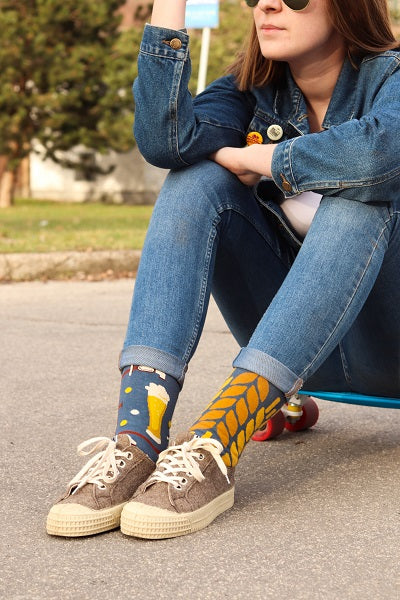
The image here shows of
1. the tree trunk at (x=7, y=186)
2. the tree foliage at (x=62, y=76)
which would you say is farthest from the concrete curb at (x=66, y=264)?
the tree trunk at (x=7, y=186)

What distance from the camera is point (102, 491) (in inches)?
72.2

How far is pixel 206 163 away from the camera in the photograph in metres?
2.09

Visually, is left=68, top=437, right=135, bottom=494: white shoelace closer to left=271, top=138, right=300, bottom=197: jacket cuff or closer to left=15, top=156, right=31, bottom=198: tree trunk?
left=271, top=138, right=300, bottom=197: jacket cuff

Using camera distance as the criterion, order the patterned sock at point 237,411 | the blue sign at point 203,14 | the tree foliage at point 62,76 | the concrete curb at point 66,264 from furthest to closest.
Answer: the tree foliage at point 62,76 → the blue sign at point 203,14 → the concrete curb at point 66,264 → the patterned sock at point 237,411

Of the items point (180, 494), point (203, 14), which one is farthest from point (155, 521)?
point (203, 14)

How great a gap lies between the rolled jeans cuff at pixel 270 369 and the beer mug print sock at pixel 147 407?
6.1 inches

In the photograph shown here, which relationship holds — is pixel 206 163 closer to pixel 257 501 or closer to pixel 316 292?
pixel 316 292

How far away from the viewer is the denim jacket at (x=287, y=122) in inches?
76.2

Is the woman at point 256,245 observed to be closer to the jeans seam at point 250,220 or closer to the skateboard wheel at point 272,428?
the jeans seam at point 250,220

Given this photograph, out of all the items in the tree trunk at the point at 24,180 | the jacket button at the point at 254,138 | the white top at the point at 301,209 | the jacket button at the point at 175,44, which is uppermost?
the jacket button at the point at 175,44

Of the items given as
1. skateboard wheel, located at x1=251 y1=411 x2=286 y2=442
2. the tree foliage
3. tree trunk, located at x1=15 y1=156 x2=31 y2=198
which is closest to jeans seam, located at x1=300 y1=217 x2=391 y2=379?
skateboard wheel, located at x1=251 y1=411 x2=286 y2=442

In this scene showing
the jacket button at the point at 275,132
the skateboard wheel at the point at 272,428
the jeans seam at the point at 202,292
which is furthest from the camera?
the skateboard wheel at the point at 272,428

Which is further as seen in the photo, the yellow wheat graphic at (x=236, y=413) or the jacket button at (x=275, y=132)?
the jacket button at (x=275, y=132)

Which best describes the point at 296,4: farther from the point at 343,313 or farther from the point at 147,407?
the point at 147,407
